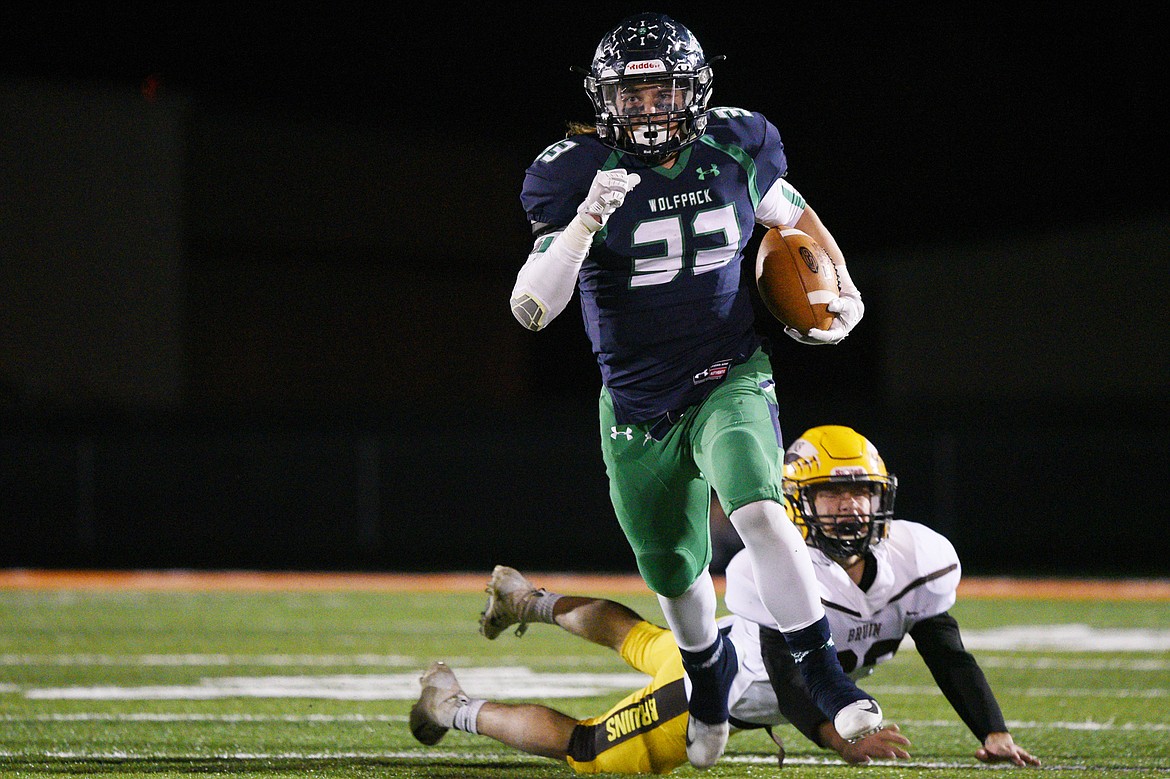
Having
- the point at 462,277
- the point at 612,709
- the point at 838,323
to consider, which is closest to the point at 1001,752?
the point at 612,709

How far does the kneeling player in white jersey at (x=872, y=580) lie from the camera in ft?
11.8

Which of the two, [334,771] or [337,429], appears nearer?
[334,771]

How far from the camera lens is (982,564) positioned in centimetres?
1163

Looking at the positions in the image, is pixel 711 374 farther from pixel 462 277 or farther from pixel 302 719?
pixel 462 277

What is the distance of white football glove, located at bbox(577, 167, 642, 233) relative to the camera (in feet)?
10.5

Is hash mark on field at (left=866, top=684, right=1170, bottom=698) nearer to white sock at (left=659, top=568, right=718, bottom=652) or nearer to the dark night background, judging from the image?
white sock at (left=659, top=568, right=718, bottom=652)

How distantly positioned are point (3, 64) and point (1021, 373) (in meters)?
10.3

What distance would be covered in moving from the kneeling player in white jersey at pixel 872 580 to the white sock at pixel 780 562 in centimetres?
35

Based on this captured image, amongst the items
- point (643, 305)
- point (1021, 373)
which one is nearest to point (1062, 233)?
point (1021, 373)

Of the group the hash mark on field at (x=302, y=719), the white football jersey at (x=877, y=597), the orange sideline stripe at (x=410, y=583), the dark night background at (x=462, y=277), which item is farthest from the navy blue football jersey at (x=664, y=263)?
the dark night background at (x=462, y=277)

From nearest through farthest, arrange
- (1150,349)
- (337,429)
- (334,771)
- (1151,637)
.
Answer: (334,771) < (1151,637) < (337,429) < (1150,349)

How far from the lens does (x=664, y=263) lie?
3420 millimetres

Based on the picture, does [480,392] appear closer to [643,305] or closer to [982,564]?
[982,564]

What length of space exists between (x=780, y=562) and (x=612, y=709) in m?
0.87
